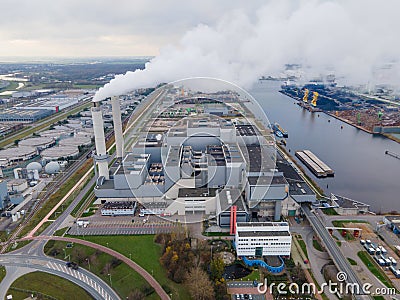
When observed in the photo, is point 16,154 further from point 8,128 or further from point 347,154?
point 347,154

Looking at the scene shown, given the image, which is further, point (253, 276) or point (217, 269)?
point (253, 276)

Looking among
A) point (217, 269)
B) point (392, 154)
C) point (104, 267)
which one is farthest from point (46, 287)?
point (392, 154)

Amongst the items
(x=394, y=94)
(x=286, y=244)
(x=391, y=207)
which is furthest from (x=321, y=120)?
(x=286, y=244)

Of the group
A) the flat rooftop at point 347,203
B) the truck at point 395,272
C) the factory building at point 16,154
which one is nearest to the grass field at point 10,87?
the factory building at point 16,154

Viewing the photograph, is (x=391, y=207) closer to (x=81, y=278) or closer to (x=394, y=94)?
(x=81, y=278)

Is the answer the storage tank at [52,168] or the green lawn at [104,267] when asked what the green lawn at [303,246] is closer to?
the green lawn at [104,267]

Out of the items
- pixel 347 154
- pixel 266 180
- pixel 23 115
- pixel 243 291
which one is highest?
pixel 266 180
